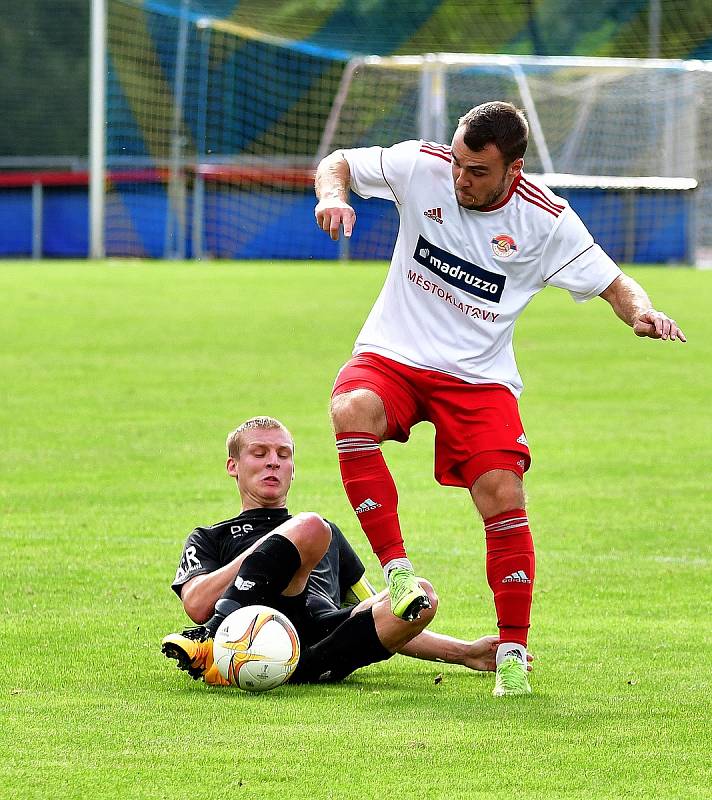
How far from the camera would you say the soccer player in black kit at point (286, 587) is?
5.77 m

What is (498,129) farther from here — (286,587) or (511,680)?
(511,680)

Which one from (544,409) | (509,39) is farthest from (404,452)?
(509,39)

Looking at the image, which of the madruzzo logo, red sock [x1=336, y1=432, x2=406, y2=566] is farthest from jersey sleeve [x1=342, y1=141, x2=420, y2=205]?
red sock [x1=336, y1=432, x2=406, y2=566]

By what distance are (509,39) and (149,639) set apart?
130ft

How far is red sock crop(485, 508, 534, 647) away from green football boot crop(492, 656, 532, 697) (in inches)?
6.3

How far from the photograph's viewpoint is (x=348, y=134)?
32.2 meters

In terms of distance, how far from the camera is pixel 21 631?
6.63 metres

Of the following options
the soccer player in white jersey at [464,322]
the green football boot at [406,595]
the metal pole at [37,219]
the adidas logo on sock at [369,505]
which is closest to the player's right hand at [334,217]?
the soccer player in white jersey at [464,322]

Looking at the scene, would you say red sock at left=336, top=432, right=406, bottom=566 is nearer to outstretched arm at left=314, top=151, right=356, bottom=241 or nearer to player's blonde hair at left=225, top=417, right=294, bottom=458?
player's blonde hair at left=225, top=417, right=294, bottom=458

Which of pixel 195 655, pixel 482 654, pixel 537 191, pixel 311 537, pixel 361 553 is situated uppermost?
pixel 537 191

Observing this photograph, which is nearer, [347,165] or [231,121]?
[347,165]

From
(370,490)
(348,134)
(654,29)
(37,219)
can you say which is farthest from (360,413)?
(654,29)

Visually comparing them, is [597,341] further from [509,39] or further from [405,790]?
[509,39]

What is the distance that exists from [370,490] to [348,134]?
88.6 feet
